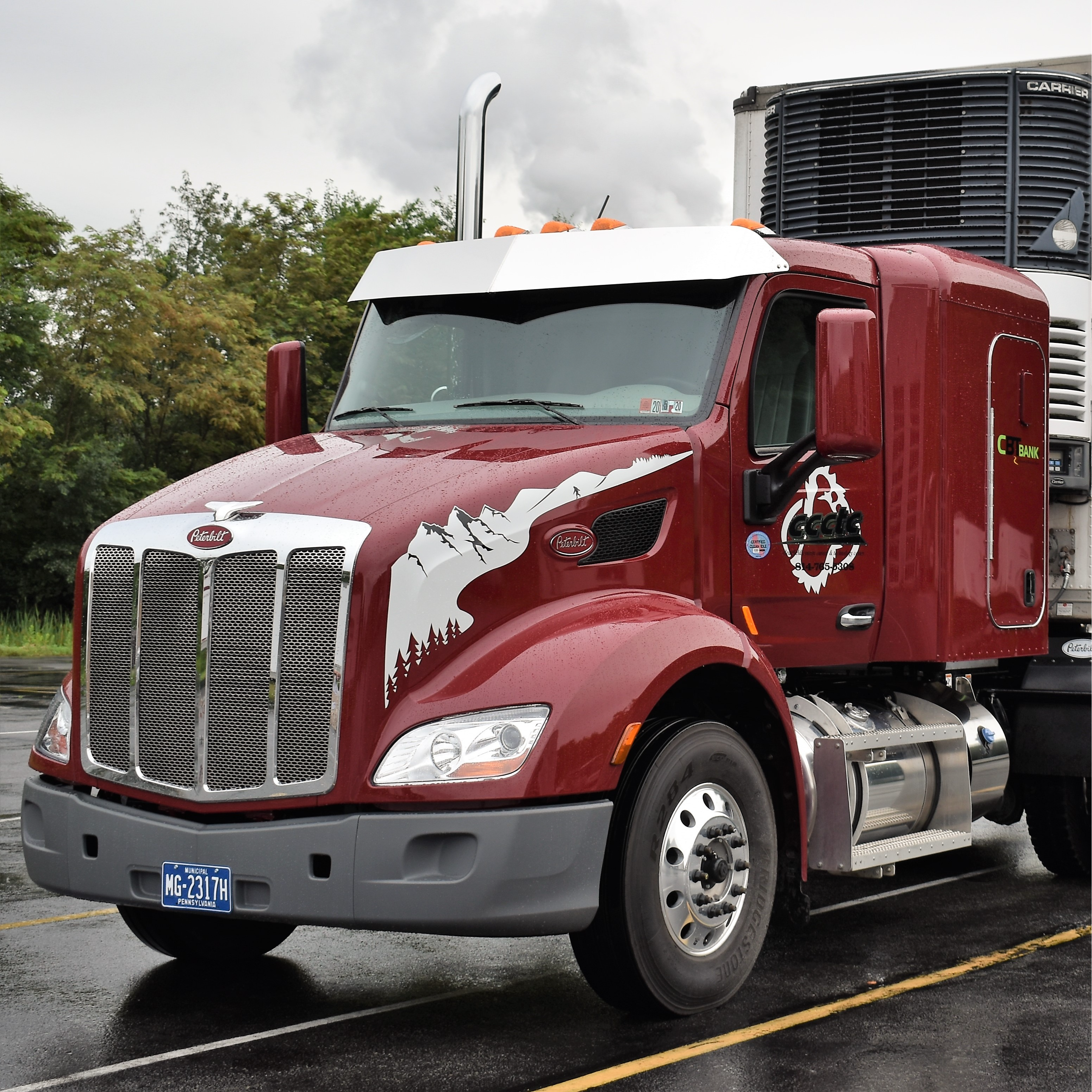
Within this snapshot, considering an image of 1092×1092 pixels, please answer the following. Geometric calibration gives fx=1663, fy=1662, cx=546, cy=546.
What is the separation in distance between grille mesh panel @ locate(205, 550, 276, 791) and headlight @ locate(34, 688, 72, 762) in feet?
2.56

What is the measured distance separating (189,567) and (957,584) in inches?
146

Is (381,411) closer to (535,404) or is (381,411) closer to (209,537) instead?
(535,404)

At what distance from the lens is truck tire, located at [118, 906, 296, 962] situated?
6.59 m

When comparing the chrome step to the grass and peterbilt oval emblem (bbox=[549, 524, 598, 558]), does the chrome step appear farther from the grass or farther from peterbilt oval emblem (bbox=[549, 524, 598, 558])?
the grass

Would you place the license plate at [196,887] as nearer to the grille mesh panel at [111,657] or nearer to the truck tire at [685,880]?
the grille mesh panel at [111,657]

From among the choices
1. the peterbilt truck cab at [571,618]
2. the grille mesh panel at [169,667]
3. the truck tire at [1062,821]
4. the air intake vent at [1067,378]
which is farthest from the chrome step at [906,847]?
the grille mesh panel at [169,667]

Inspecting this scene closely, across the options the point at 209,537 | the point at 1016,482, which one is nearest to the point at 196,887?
the point at 209,537

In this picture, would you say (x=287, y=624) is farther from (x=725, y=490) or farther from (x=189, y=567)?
(x=725, y=490)

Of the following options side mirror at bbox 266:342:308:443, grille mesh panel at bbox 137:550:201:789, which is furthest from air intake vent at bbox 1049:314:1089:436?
grille mesh panel at bbox 137:550:201:789

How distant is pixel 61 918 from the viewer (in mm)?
7562

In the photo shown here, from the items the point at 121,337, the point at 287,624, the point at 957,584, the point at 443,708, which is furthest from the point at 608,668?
the point at 121,337

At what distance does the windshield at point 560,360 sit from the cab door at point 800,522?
21 cm

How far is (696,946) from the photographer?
19.0 feet

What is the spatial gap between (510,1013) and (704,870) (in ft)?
2.89
